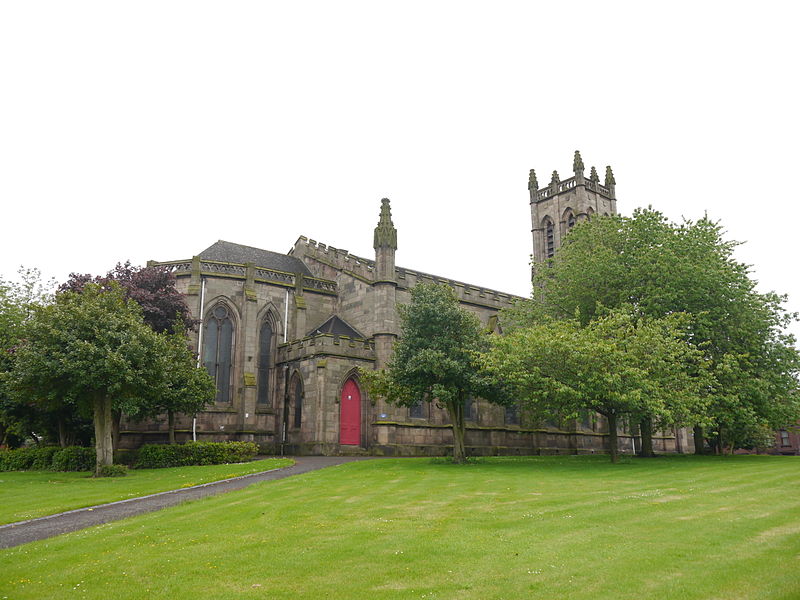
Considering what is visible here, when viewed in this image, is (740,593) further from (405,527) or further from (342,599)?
(405,527)

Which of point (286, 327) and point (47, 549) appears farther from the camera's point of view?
point (286, 327)

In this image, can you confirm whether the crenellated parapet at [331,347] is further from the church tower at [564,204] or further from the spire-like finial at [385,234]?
the church tower at [564,204]

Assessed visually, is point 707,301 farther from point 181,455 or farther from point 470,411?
point 181,455

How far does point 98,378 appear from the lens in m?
26.5

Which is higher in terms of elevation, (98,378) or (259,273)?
(259,273)

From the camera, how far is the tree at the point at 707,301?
30.4 meters

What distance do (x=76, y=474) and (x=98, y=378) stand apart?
5301mm

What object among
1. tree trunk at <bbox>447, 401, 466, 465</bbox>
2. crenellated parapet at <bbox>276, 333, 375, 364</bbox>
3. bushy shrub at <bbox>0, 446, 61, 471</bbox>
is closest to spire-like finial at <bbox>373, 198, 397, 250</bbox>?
crenellated parapet at <bbox>276, 333, 375, 364</bbox>

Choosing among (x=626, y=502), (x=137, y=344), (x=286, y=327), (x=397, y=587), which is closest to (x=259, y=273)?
(x=286, y=327)

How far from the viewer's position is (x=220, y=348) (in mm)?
41125

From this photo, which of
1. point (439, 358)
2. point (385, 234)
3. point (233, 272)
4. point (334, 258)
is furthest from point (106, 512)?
point (334, 258)

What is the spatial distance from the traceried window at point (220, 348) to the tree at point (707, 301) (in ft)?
61.8

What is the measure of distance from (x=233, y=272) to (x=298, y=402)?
944 centimetres

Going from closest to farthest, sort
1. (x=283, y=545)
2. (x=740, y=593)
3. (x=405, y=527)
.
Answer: (x=740, y=593) → (x=283, y=545) → (x=405, y=527)
